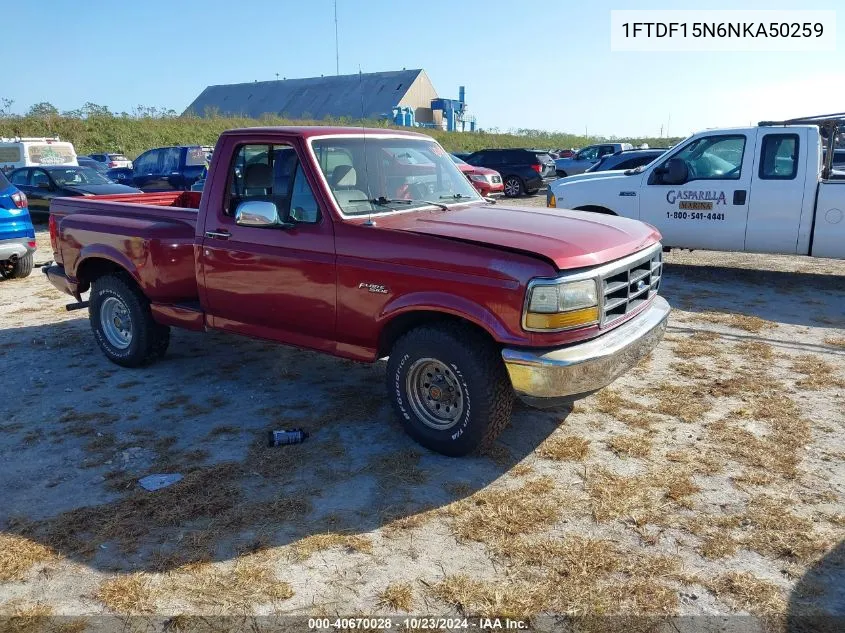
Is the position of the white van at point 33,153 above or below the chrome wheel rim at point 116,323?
above

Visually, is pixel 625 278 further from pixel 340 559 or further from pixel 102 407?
pixel 102 407

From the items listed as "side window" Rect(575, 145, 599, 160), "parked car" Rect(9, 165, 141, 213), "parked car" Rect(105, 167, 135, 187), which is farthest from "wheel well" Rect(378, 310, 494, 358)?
"side window" Rect(575, 145, 599, 160)

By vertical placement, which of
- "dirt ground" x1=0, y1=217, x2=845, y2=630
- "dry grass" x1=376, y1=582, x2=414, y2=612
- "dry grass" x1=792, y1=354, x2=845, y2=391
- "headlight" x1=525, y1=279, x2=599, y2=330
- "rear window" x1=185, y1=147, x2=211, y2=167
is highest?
"rear window" x1=185, y1=147, x2=211, y2=167

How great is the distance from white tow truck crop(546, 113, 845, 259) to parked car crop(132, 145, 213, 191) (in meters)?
11.9

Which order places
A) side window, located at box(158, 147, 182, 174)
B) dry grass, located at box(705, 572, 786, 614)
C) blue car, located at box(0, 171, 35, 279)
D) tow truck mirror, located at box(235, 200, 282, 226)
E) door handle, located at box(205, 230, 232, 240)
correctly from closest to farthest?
dry grass, located at box(705, 572, 786, 614) < tow truck mirror, located at box(235, 200, 282, 226) < door handle, located at box(205, 230, 232, 240) < blue car, located at box(0, 171, 35, 279) < side window, located at box(158, 147, 182, 174)

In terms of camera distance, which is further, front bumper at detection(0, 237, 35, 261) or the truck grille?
front bumper at detection(0, 237, 35, 261)

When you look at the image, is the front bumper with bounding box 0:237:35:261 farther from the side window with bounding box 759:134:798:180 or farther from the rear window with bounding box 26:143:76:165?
the rear window with bounding box 26:143:76:165

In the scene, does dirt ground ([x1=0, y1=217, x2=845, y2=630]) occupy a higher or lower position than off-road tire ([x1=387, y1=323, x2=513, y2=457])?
lower

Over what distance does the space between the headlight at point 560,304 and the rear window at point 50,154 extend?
19609 millimetres

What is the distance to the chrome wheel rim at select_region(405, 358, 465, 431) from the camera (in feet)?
13.3

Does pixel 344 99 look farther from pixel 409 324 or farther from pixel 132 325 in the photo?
→ pixel 409 324

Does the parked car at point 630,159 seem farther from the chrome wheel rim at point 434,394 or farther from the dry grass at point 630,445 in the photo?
the chrome wheel rim at point 434,394

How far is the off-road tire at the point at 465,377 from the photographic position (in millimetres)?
3838

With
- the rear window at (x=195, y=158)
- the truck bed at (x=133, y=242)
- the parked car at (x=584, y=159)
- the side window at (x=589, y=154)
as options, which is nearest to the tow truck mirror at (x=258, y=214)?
the truck bed at (x=133, y=242)
